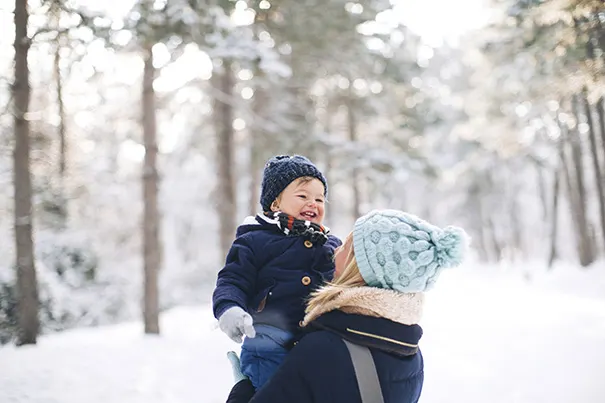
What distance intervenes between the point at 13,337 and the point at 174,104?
29.3 ft

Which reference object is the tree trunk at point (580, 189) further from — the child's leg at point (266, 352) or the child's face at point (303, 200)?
the child's leg at point (266, 352)

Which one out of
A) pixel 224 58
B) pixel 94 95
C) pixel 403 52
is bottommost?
pixel 224 58

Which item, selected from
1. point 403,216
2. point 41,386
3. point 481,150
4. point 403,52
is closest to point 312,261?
point 403,216

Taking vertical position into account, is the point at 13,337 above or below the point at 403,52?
below

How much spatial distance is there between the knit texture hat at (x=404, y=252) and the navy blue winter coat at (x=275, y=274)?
52 centimetres

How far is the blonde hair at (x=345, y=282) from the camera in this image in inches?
77.9

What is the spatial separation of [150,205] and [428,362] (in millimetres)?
5431

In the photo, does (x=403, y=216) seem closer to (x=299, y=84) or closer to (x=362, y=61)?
(x=299, y=84)

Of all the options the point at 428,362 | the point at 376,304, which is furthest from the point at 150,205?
the point at 376,304

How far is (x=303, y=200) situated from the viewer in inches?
104

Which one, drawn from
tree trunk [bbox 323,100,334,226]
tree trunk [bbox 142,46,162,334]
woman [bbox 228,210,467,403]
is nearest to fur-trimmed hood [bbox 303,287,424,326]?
woman [bbox 228,210,467,403]

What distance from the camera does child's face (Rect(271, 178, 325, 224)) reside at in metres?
2.64

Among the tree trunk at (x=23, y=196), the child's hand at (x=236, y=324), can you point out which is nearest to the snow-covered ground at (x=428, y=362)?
the tree trunk at (x=23, y=196)

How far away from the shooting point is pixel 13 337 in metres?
7.91
